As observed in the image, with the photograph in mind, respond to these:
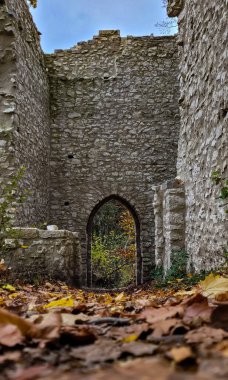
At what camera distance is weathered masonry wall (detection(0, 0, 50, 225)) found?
7.26 metres

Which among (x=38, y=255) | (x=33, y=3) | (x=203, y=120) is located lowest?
(x=38, y=255)

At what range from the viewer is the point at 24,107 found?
8109 millimetres

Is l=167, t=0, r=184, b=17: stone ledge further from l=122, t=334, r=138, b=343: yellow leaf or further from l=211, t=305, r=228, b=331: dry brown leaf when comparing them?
l=122, t=334, r=138, b=343: yellow leaf

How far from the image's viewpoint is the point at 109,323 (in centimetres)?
154

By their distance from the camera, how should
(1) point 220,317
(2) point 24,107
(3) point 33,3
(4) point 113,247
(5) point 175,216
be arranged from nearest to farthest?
(1) point 220,317 < (5) point 175,216 < (2) point 24,107 < (3) point 33,3 < (4) point 113,247

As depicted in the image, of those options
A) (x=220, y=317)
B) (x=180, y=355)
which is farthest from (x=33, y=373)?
(x=220, y=317)

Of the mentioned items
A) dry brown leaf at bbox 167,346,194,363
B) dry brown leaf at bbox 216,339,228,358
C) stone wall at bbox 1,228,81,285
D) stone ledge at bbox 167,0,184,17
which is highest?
stone ledge at bbox 167,0,184,17

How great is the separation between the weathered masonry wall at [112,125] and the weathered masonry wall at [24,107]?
63cm

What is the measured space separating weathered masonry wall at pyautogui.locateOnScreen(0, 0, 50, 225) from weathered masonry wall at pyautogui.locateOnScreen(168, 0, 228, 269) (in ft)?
9.98

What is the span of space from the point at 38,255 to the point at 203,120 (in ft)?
8.79

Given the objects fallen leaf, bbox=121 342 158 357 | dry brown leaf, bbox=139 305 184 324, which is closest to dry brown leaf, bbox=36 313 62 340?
fallen leaf, bbox=121 342 158 357

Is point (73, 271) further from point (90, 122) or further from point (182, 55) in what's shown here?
point (90, 122)

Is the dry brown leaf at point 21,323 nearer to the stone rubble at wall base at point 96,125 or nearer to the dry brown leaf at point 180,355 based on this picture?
the dry brown leaf at point 180,355

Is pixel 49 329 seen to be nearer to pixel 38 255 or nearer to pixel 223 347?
pixel 223 347
